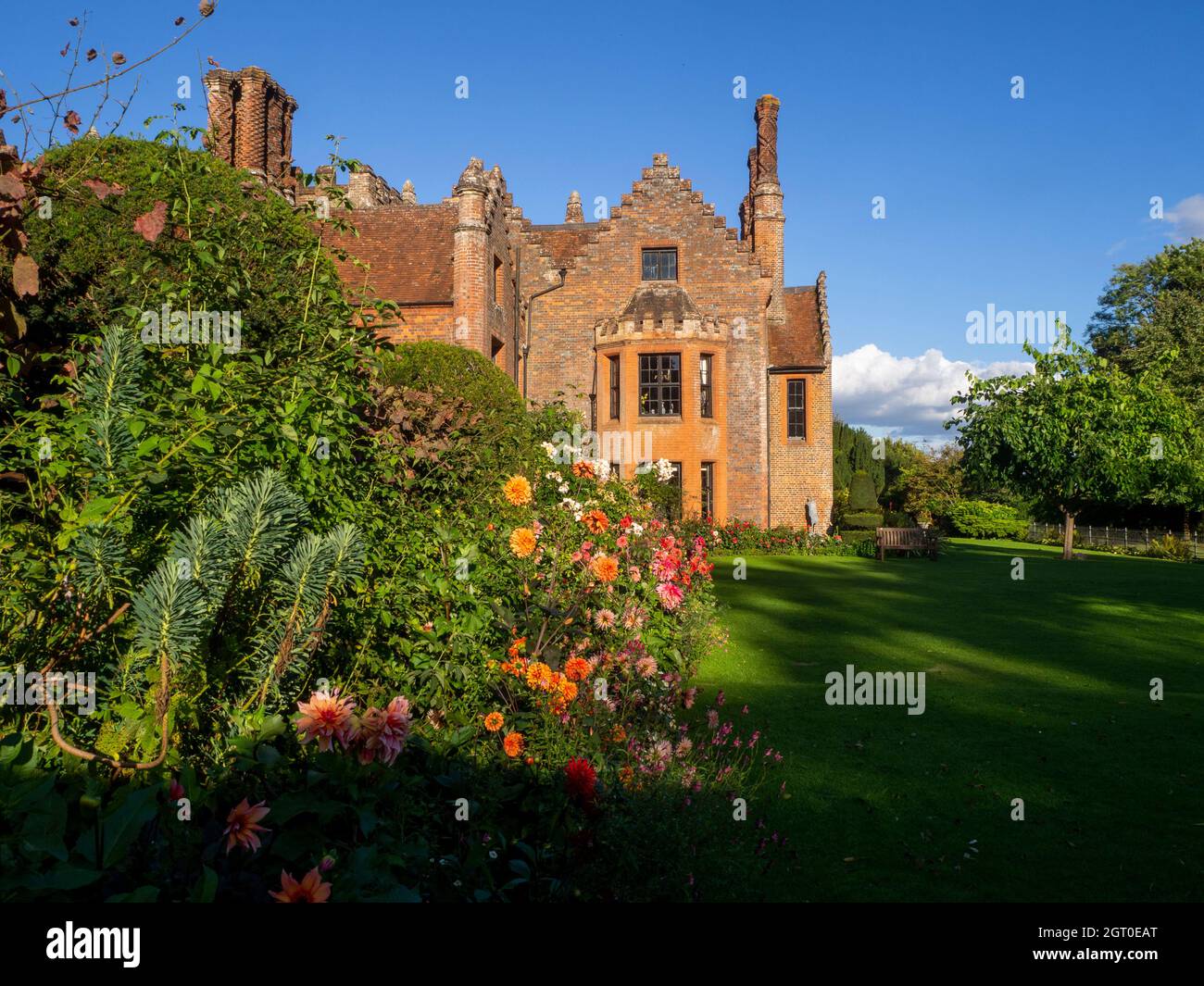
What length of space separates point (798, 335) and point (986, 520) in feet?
67.1

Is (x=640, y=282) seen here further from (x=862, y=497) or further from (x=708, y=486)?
(x=862, y=497)

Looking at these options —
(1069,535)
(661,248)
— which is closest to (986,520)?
(1069,535)

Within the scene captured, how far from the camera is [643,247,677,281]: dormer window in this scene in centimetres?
2744

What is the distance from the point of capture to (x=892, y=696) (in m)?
8.45

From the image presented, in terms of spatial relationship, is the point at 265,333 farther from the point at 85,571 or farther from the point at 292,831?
the point at 292,831

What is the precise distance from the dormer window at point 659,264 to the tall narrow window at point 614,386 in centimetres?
311

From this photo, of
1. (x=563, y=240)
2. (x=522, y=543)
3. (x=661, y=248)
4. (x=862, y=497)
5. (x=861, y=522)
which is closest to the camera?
(x=522, y=543)

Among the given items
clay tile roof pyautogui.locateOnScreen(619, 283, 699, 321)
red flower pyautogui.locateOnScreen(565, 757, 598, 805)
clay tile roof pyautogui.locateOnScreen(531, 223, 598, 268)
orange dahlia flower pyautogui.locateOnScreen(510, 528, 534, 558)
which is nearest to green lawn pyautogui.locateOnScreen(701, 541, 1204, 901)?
red flower pyautogui.locateOnScreen(565, 757, 598, 805)

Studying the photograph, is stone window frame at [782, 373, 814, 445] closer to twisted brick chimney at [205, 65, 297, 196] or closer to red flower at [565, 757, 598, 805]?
twisted brick chimney at [205, 65, 297, 196]

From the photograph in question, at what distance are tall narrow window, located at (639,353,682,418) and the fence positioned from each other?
683 inches

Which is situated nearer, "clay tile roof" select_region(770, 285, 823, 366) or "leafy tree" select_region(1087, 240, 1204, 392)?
"clay tile roof" select_region(770, 285, 823, 366)

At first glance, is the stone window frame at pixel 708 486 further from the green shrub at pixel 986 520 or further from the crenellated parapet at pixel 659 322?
the green shrub at pixel 986 520

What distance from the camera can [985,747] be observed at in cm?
685
